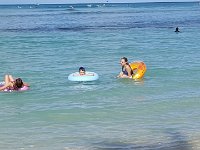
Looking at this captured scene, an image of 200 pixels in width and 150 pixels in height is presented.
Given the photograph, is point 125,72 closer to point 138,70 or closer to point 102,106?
point 138,70

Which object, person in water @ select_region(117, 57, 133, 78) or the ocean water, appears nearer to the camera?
the ocean water

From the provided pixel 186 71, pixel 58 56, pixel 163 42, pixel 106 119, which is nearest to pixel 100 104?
pixel 106 119

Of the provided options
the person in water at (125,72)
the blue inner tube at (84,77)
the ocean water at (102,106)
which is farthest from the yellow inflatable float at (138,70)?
the blue inner tube at (84,77)

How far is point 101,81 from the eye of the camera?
15578mm

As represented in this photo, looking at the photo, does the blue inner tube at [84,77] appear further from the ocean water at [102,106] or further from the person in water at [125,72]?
the person in water at [125,72]

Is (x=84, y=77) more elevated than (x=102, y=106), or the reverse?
(x=84, y=77)

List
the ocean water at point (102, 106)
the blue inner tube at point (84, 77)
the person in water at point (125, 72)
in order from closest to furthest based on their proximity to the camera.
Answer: the ocean water at point (102, 106) → the blue inner tube at point (84, 77) → the person in water at point (125, 72)

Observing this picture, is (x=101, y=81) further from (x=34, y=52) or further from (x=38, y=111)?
(x=34, y=52)

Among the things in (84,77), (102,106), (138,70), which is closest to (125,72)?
(138,70)

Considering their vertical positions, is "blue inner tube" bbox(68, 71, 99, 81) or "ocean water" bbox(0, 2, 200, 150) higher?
"blue inner tube" bbox(68, 71, 99, 81)

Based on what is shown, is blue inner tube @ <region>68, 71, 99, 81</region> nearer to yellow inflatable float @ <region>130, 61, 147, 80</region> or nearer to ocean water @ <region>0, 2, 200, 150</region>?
ocean water @ <region>0, 2, 200, 150</region>

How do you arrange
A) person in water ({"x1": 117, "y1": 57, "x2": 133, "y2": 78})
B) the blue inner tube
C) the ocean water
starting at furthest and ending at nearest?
person in water ({"x1": 117, "y1": 57, "x2": 133, "y2": 78}) → the blue inner tube → the ocean water

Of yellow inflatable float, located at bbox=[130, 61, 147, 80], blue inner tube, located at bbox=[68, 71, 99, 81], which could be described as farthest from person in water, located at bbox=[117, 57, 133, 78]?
blue inner tube, located at bbox=[68, 71, 99, 81]

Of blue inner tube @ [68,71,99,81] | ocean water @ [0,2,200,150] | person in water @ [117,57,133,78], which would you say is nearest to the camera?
ocean water @ [0,2,200,150]
